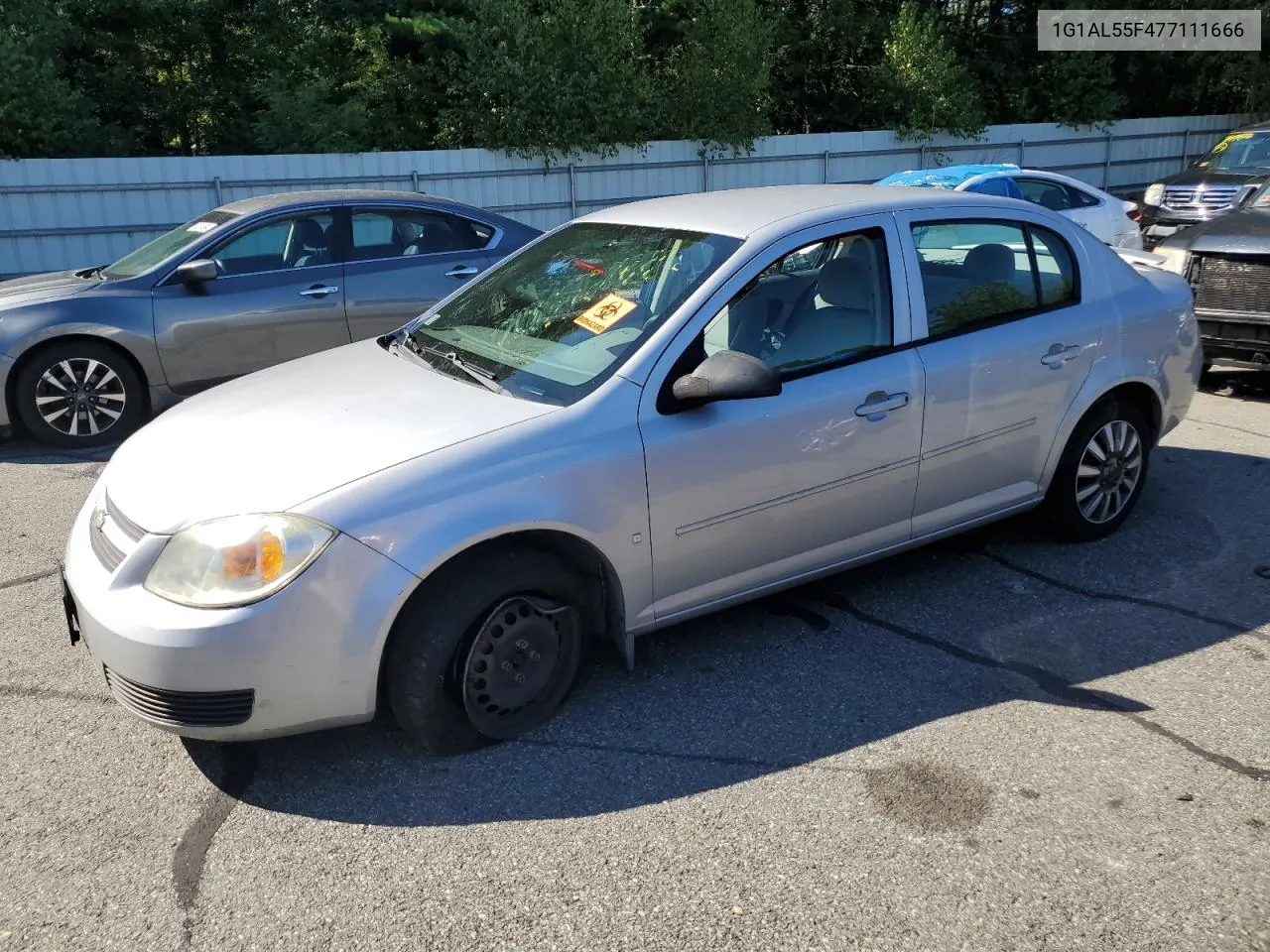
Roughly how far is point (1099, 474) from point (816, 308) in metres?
1.76

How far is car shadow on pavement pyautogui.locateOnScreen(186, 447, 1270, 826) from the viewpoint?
3.27 meters

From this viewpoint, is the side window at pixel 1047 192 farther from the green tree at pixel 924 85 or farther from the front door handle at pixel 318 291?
the green tree at pixel 924 85

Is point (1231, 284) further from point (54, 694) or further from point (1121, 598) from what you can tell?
point (54, 694)

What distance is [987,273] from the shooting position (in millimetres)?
4520

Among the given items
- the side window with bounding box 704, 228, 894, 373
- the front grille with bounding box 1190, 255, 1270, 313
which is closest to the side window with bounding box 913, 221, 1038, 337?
the side window with bounding box 704, 228, 894, 373

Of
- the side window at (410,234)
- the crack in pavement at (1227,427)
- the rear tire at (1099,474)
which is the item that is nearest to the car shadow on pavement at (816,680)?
the rear tire at (1099,474)

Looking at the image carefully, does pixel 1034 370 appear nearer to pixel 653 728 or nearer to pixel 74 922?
pixel 653 728

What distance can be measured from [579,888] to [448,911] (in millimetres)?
332

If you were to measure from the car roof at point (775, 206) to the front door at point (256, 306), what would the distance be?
334 centimetres

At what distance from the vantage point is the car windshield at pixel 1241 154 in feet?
46.3

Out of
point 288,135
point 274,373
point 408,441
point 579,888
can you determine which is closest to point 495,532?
point 408,441

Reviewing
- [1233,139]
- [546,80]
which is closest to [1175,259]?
[1233,139]

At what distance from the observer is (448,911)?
2.73 metres

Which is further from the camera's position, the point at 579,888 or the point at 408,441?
the point at 408,441
